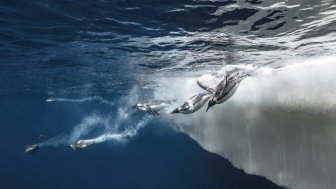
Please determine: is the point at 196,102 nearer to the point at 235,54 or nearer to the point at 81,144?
the point at 235,54

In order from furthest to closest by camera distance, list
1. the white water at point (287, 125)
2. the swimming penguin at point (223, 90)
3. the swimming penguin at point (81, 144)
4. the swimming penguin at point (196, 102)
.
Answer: the swimming penguin at point (81, 144) → the white water at point (287, 125) → the swimming penguin at point (196, 102) → the swimming penguin at point (223, 90)

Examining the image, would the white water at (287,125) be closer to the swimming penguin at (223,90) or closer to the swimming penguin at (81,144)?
the swimming penguin at (223,90)

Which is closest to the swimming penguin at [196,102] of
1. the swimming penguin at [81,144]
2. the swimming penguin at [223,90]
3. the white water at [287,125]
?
the swimming penguin at [223,90]

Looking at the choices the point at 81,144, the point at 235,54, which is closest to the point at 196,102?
the point at 235,54

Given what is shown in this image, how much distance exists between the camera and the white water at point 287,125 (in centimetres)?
1087

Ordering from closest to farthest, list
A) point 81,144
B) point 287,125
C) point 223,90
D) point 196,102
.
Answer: point 223,90
point 196,102
point 287,125
point 81,144

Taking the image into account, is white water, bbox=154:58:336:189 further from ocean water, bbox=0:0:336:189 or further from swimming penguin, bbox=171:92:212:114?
swimming penguin, bbox=171:92:212:114

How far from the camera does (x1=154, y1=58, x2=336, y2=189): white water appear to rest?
10870mm

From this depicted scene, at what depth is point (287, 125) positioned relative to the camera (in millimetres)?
13008

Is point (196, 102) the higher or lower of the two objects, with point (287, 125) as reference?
higher

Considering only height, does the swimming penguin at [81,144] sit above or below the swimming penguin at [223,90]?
below

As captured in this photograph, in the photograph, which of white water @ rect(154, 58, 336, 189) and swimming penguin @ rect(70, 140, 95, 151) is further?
swimming penguin @ rect(70, 140, 95, 151)

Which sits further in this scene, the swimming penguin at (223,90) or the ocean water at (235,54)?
the ocean water at (235,54)

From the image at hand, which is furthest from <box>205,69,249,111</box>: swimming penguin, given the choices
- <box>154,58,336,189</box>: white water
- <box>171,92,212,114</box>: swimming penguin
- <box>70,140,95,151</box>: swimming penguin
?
<box>70,140,95,151</box>: swimming penguin
